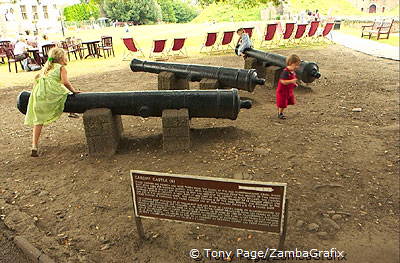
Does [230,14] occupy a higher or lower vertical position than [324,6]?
lower

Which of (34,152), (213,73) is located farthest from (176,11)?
(34,152)

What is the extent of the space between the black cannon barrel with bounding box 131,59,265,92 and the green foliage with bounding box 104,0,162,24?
50897 millimetres

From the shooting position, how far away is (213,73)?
23.6 ft

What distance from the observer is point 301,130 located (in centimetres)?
572

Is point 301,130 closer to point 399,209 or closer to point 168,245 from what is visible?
point 399,209

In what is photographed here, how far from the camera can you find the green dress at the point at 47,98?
4.92m

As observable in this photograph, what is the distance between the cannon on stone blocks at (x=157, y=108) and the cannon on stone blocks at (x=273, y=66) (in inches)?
132

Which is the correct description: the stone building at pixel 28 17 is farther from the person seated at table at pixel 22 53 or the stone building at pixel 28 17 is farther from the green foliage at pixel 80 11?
the person seated at table at pixel 22 53

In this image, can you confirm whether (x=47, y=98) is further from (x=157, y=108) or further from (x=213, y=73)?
(x=213, y=73)

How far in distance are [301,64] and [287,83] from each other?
199 centimetres

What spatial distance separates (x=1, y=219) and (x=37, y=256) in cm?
97

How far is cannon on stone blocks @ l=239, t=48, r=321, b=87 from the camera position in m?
7.63

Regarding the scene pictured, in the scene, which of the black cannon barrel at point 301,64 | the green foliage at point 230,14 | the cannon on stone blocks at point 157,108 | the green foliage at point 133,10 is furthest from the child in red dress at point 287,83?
the green foliage at point 133,10

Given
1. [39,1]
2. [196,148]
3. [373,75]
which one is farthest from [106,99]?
[39,1]
